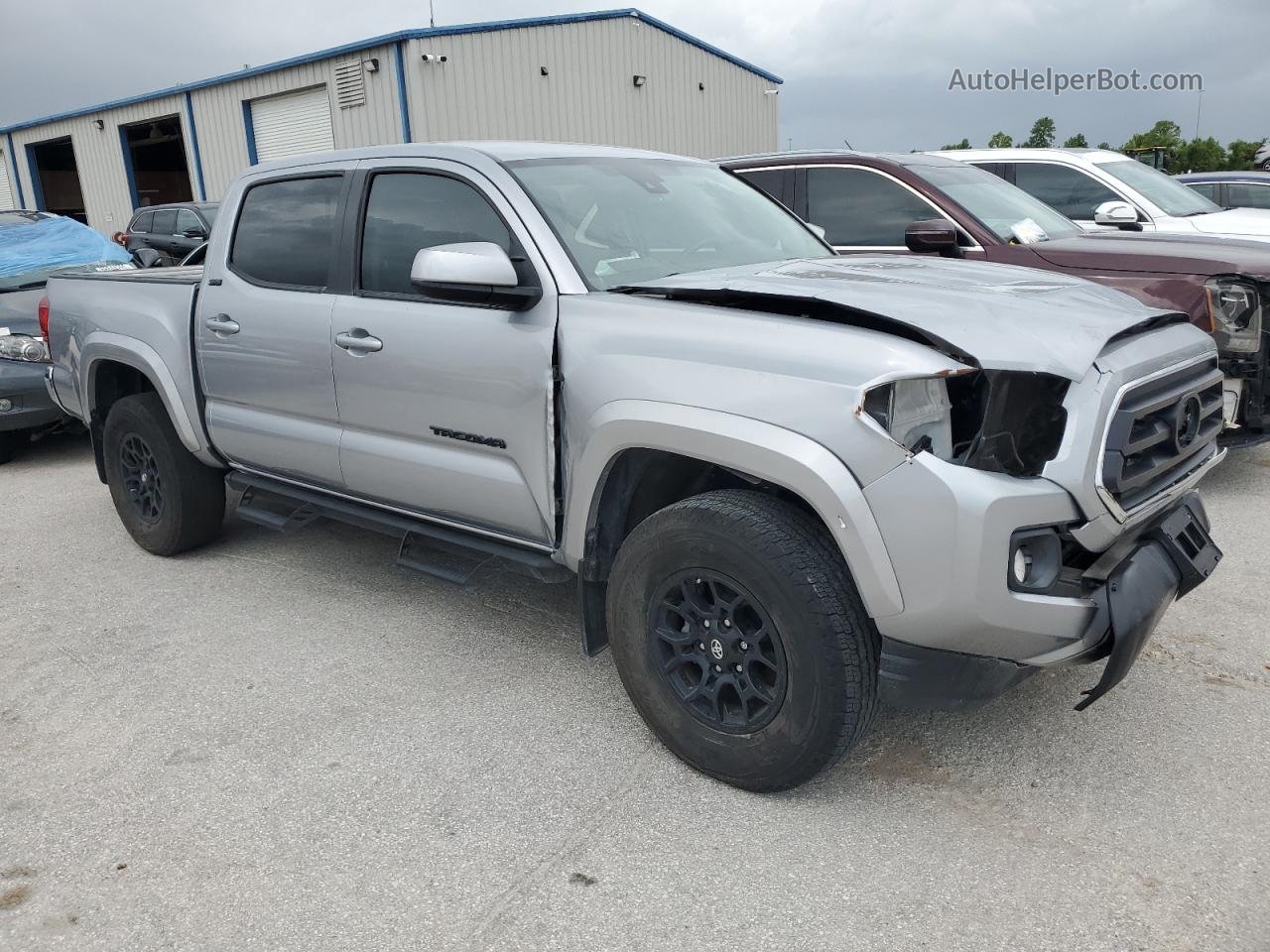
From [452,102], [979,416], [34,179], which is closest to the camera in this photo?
[979,416]

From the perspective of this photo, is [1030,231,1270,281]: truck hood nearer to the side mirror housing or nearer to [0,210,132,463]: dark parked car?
the side mirror housing

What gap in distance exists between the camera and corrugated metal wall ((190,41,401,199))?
1711 centimetres

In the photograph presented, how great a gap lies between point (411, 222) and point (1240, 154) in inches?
1564

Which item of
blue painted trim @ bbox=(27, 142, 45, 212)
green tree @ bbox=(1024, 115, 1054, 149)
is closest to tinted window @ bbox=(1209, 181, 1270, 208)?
blue painted trim @ bbox=(27, 142, 45, 212)

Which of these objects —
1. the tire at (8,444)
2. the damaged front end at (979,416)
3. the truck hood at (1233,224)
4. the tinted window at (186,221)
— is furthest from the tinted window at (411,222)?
the tinted window at (186,221)

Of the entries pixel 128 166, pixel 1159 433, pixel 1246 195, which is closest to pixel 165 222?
pixel 128 166

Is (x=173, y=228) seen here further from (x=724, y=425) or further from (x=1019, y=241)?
(x=724, y=425)

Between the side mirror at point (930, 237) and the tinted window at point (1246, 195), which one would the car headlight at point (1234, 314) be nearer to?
the side mirror at point (930, 237)

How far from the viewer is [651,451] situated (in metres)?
2.92

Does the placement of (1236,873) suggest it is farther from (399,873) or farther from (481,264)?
(481,264)

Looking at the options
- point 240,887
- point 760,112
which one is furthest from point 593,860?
point 760,112

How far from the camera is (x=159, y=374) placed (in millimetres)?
4590

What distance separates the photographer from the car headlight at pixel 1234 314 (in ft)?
17.1

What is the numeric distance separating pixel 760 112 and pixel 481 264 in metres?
22.8
